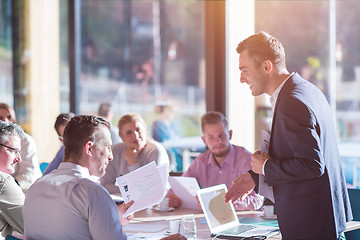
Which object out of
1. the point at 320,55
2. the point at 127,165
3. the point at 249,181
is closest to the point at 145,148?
the point at 127,165

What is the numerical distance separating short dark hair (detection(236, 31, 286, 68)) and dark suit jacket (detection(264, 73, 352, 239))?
126 millimetres

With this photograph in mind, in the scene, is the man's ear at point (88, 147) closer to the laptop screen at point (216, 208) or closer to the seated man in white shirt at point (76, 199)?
the seated man in white shirt at point (76, 199)

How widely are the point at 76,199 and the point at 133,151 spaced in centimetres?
217

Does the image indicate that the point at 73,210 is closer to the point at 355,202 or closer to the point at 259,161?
the point at 259,161

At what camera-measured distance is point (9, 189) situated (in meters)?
2.41

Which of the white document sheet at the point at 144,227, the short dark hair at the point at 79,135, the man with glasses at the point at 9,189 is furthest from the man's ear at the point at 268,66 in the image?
the man with glasses at the point at 9,189

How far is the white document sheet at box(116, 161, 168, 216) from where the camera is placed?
9.13 feet

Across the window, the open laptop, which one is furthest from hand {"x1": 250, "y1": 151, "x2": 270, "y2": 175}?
the window

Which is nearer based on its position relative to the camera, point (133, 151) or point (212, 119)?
point (212, 119)

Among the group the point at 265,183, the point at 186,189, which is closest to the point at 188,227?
the point at 265,183

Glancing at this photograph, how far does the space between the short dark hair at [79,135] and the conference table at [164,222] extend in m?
0.72

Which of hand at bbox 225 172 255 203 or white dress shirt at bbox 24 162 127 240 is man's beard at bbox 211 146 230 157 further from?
white dress shirt at bbox 24 162 127 240

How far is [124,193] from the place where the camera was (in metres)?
2.79

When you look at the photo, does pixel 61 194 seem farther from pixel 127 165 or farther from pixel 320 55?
pixel 320 55
